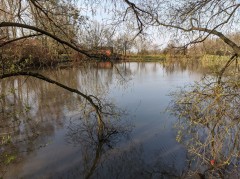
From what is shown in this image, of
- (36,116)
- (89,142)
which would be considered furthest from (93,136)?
(36,116)

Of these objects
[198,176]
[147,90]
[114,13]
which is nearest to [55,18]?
[114,13]

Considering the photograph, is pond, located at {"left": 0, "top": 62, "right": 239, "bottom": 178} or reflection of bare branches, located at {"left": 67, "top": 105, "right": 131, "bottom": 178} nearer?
pond, located at {"left": 0, "top": 62, "right": 239, "bottom": 178}

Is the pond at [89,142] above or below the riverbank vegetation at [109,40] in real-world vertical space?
below

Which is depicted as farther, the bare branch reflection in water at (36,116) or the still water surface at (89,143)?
the bare branch reflection in water at (36,116)

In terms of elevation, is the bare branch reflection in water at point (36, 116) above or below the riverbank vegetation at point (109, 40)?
below

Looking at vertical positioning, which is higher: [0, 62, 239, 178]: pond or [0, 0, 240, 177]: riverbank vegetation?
[0, 0, 240, 177]: riverbank vegetation

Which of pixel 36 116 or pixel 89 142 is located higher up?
pixel 36 116

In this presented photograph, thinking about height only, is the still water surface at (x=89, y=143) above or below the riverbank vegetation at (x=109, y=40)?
below

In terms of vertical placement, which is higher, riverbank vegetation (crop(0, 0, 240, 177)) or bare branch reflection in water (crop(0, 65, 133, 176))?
riverbank vegetation (crop(0, 0, 240, 177))

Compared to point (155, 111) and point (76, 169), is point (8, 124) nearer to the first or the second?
point (76, 169)

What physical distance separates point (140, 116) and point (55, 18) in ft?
15.2

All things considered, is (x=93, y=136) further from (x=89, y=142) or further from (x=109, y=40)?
(x=109, y=40)

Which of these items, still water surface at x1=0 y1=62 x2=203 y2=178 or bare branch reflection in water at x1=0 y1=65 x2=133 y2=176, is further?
bare branch reflection in water at x1=0 y1=65 x2=133 y2=176

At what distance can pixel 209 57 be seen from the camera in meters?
4.96
